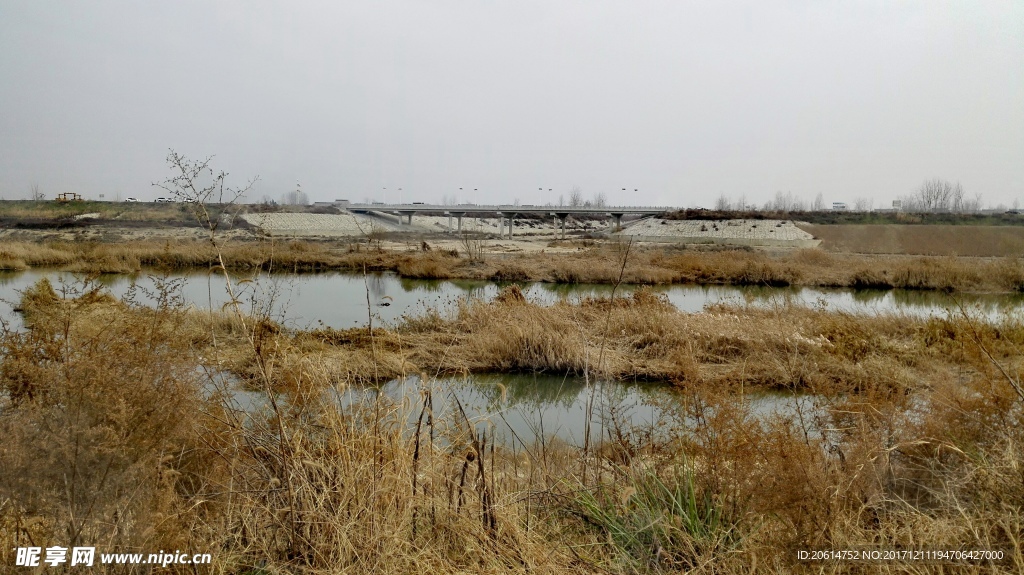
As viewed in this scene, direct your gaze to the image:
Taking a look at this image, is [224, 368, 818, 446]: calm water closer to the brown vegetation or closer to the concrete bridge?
the brown vegetation

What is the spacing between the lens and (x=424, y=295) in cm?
1944

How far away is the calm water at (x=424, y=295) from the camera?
15.7m

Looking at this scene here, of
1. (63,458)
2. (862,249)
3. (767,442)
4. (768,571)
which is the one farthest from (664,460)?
(862,249)

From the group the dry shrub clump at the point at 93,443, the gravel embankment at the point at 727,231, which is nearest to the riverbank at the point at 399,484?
the dry shrub clump at the point at 93,443

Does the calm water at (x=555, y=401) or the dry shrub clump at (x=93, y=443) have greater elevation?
the dry shrub clump at (x=93, y=443)

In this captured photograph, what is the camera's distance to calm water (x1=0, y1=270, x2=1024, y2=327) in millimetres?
15680

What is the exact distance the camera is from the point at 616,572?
2492 mm

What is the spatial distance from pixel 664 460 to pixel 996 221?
88.6 ft

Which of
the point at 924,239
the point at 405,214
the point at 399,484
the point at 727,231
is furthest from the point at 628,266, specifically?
the point at 405,214

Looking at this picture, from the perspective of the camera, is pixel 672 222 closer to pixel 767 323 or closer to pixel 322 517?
pixel 767 323

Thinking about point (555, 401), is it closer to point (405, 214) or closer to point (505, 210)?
point (505, 210)

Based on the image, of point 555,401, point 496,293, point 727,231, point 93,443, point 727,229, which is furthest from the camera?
point 727,229

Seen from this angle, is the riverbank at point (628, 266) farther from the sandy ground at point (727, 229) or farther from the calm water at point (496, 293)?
the sandy ground at point (727, 229)

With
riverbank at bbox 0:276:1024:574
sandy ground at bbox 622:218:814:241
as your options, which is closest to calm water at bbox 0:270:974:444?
riverbank at bbox 0:276:1024:574
